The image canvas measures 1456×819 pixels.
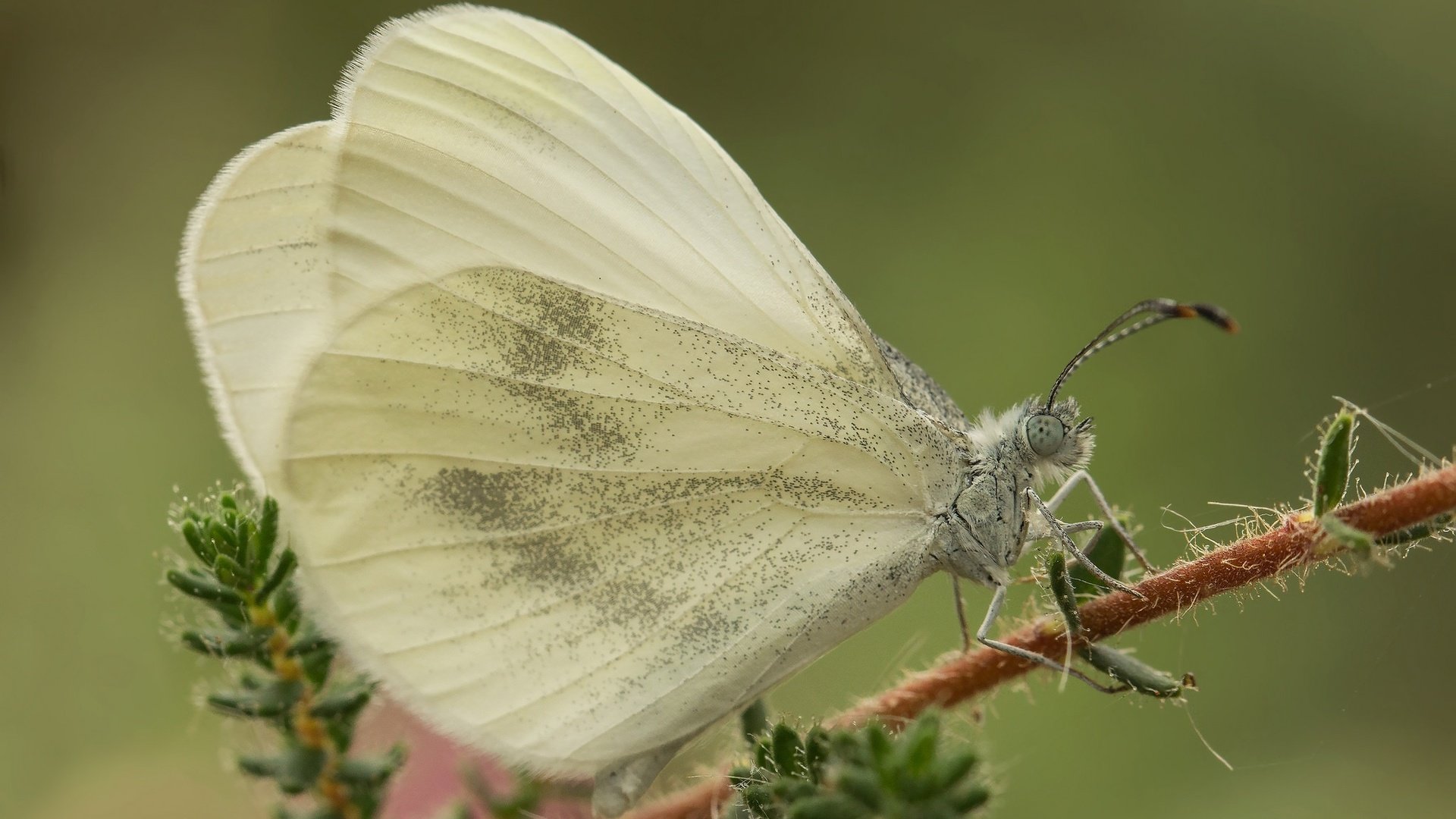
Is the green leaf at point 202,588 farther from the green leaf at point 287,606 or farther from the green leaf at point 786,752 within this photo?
the green leaf at point 786,752

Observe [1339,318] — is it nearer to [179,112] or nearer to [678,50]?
[678,50]

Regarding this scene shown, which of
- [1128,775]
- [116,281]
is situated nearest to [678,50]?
[116,281]

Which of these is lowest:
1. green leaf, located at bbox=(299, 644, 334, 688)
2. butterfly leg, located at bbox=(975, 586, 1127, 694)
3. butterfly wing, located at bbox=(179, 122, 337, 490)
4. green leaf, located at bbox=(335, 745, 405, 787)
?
green leaf, located at bbox=(335, 745, 405, 787)

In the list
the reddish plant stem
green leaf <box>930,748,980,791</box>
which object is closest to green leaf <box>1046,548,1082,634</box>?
the reddish plant stem

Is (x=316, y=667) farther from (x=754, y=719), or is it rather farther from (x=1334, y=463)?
(x=1334, y=463)

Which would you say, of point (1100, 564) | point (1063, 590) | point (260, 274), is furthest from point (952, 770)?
point (260, 274)

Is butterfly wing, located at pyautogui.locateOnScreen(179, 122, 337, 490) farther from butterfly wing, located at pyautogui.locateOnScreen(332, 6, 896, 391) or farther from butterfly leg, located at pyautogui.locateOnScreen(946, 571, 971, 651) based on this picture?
butterfly leg, located at pyautogui.locateOnScreen(946, 571, 971, 651)

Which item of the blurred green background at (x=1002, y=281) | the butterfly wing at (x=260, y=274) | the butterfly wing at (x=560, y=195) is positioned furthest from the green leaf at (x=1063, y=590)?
the butterfly wing at (x=260, y=274)

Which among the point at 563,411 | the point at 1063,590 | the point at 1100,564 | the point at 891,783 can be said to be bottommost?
the point at 891,783
